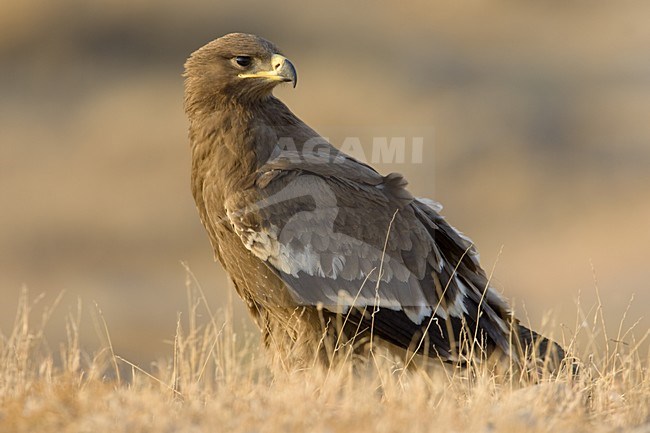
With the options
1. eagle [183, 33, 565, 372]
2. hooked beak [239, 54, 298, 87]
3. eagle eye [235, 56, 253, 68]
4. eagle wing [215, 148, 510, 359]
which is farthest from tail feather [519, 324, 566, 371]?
eagle eye [235, 56, 253, 68]

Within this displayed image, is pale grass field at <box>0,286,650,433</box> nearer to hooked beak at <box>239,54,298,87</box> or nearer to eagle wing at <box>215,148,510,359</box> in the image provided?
eagle wing at <box>215,148,510,359</box>

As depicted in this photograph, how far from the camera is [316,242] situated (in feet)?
23.7

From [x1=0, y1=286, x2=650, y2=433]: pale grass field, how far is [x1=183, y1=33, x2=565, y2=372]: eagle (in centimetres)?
24

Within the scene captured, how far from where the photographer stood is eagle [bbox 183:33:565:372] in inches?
278

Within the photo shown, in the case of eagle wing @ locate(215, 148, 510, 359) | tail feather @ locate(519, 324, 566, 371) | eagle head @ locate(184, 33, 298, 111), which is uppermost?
eagle head @ locate(184, 33, 298, 111)

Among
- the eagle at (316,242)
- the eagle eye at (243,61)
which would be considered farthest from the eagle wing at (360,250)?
the eagle eye at (243,61)

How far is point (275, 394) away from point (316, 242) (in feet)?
6.39

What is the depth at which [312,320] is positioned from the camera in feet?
23.4

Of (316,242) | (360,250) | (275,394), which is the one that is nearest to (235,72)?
(316,242)

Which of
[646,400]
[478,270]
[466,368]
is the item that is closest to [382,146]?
[478,270]

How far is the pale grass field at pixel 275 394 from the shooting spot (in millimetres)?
4824

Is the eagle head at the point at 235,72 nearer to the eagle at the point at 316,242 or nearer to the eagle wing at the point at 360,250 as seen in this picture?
the eagle at the point at 316,242

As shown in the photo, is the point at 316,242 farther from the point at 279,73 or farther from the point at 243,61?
the point at 243,61

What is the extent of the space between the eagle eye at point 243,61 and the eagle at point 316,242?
0.02m
